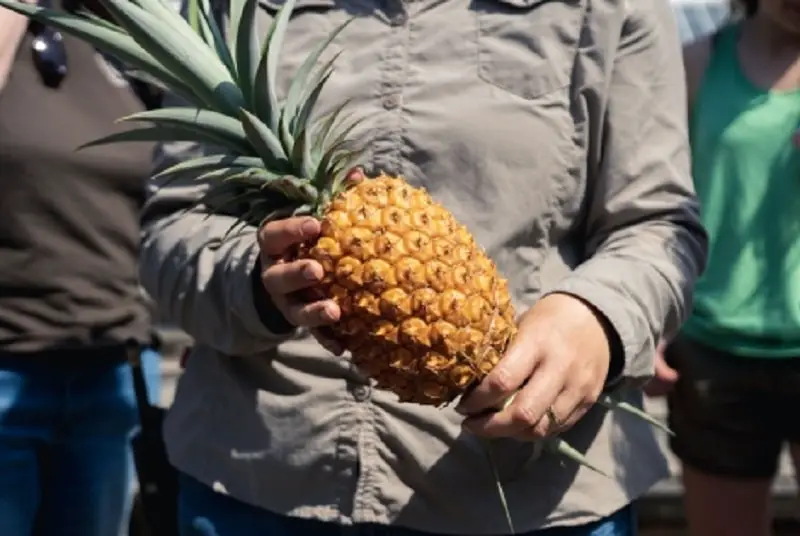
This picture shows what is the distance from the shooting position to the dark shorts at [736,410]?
316 cm

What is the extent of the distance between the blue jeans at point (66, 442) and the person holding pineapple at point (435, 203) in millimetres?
979

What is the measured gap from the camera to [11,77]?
9.71 feet

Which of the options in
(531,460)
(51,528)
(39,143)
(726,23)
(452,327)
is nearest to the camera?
(452,327)

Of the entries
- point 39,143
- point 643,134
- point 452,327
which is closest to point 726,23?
point 643,134

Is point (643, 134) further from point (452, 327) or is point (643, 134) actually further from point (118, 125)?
point (118, 125)

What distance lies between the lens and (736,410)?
3.23 metres

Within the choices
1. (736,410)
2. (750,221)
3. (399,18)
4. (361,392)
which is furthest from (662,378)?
(399,18)

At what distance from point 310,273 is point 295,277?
0.12ft

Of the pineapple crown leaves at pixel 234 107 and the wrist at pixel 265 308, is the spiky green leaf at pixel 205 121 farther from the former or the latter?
the wrist at pixel 265 308

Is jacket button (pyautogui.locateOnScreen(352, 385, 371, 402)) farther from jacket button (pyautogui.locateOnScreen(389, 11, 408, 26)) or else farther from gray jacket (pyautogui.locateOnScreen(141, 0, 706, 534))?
jacket button (pyautogui.locateOnScreen(389, 11, 408, 26))

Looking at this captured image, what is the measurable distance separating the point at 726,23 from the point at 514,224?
180cm

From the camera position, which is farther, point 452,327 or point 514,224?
point 514,224

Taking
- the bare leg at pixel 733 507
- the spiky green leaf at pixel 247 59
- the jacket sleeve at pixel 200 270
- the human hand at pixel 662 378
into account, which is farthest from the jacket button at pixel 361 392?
the bare leg at pixel 733 507

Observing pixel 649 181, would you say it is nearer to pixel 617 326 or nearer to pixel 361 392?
pixel 617 326
